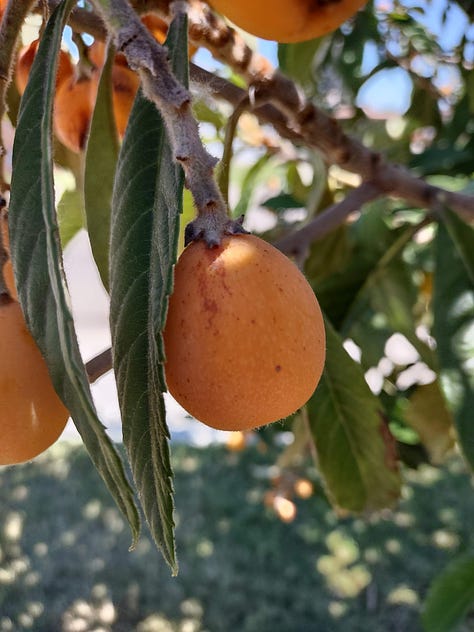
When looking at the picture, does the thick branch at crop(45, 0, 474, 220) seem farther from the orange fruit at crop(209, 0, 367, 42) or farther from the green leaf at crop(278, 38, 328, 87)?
the green leaf at crop(278, 38, 328, 87)

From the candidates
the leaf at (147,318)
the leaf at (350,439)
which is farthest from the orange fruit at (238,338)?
the leaf at (350,439)

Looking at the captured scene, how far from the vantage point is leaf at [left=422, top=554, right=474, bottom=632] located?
135 cm

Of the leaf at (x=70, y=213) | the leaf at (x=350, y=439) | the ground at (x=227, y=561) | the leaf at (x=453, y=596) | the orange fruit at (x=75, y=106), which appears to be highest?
the orange fruit at (x=75, y=106)

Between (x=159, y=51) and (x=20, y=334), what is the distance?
0.62 ft

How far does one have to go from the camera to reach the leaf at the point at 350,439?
865 mm

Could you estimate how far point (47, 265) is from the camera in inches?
15.2

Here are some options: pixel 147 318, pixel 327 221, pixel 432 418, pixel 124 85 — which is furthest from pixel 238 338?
pixel 432 418

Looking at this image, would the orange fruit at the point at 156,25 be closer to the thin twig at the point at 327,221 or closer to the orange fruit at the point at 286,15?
the orange fruit at the point at 286,15

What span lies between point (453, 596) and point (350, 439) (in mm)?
581

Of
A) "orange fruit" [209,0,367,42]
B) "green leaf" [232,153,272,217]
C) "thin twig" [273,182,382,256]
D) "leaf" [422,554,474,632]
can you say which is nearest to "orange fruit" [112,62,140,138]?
"orange fruit" [209,0,367,42]

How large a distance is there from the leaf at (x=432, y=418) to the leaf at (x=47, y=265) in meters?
0.98

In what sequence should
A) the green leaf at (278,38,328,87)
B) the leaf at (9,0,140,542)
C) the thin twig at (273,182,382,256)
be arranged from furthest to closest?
1. the green leaf at (278,38,328,87)
2. the thin twig at (273,182,382,256)
3. the leaf at (9,0,140,542)

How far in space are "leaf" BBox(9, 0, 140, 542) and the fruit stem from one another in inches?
2.3

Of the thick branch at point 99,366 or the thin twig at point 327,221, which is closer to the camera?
the thick branch at point 99,366
